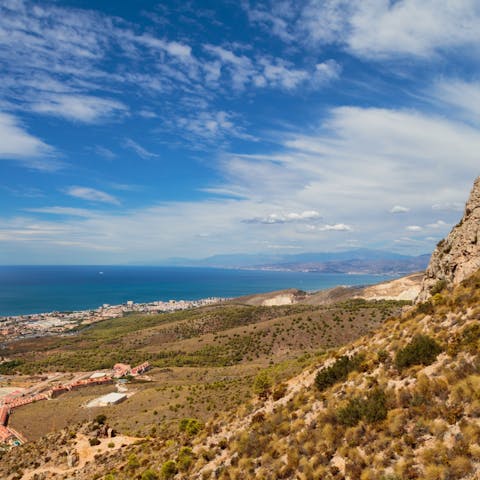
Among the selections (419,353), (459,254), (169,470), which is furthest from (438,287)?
(169,470)

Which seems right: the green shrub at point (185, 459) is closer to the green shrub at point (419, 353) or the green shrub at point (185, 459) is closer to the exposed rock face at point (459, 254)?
the green shrub at point (419, 353)

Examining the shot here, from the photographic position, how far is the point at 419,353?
45.1 feet

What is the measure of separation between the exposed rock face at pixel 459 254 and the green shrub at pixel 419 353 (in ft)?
23.1

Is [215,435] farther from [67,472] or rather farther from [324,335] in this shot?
[324,335]

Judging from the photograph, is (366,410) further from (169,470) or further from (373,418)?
(169,470)

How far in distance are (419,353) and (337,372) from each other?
4440mm

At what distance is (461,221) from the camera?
22.6 m

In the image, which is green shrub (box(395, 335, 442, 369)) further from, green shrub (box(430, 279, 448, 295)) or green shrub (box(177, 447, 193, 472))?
green shrub (box(177, 447, 193, 472))

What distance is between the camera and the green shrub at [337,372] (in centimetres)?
1669

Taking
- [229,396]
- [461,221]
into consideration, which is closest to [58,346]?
[229,396]

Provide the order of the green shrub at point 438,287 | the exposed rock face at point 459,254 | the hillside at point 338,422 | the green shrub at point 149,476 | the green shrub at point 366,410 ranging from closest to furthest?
the hillside at point 338,422, the green shrub at point 366,410, the green shrub at point 149,476, the exposed rock face at point 459,254, the green shrub at point 438,287

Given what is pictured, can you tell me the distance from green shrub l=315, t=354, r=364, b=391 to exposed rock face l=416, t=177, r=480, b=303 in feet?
23.7

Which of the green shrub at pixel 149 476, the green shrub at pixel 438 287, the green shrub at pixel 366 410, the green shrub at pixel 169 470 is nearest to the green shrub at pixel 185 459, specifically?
the green shrub at pixel 169 470

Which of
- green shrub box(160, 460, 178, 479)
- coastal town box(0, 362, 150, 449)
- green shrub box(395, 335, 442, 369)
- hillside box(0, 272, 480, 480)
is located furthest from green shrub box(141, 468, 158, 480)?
coastal town box(0, 362, 150, 449)
